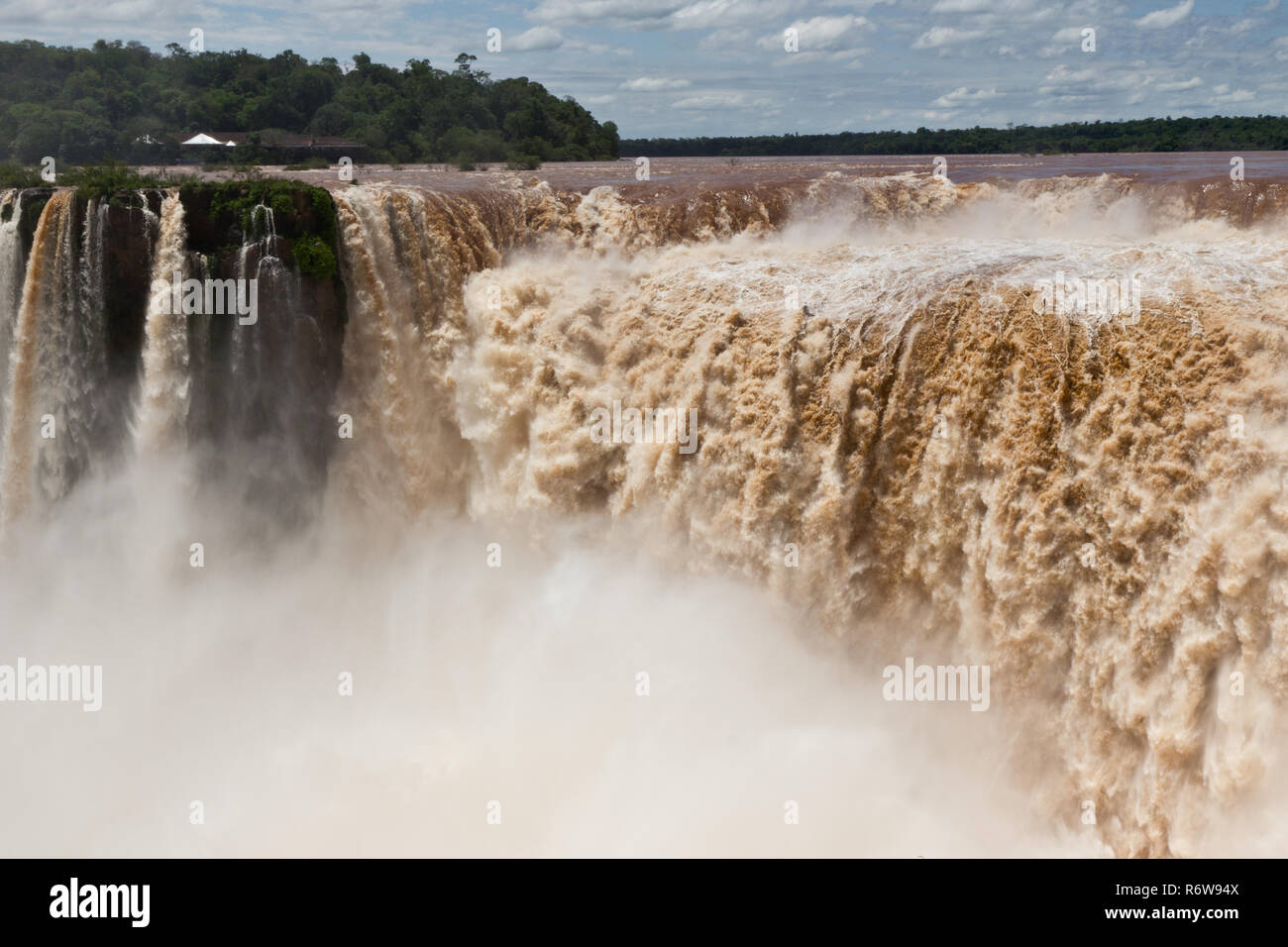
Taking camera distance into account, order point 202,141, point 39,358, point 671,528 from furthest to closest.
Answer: point 202,141
point 39,358
point 671,528

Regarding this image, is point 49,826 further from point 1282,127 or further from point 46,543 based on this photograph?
point 1282,127

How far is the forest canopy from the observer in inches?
1164

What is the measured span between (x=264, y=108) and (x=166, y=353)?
21.8m

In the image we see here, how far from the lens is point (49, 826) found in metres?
12.6

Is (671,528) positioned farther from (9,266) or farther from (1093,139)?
(1093,139)

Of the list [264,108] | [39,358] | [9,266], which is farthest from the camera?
[264,108]

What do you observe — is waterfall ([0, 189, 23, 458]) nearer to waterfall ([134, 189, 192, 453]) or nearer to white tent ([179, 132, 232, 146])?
waterfall ([134, 189, 192, 453])

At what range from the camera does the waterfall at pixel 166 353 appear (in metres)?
15.1

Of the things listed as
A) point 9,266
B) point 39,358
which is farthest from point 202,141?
point 39,358

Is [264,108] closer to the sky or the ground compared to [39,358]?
closer to the sky

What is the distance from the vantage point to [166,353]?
15.3 m

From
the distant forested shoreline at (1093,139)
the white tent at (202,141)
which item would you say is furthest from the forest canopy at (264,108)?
the distant forested shoreline at (1093,139)

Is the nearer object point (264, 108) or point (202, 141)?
point (202, 141)

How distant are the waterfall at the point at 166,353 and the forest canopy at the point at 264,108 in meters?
15.9
